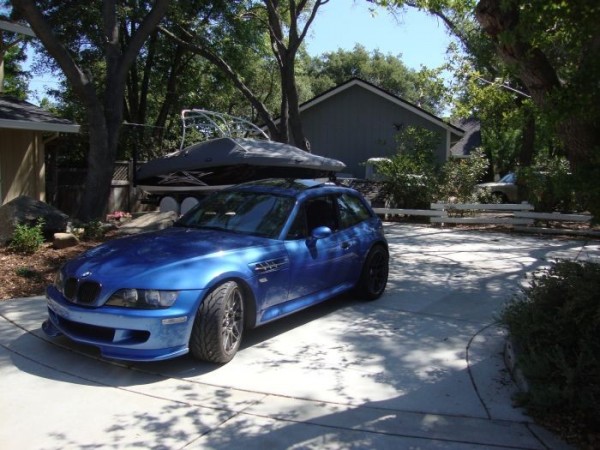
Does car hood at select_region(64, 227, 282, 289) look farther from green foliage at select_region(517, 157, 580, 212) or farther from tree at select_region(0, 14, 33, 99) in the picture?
tree at select_region(0, 14, 33, 99)

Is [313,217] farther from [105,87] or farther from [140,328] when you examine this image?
[105,87]

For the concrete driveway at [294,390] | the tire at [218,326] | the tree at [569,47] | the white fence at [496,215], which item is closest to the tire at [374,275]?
the concrete driveway at [294,390]

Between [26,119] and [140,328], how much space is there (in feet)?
33.0

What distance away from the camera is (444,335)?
612 cm

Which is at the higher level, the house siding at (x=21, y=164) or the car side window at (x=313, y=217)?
the house siding at (x=21, y=164)

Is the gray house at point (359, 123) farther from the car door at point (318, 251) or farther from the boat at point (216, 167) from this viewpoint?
the car door at point (318, 251)

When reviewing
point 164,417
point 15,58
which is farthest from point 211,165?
point 15,58

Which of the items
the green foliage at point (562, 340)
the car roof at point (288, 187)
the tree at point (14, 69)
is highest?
the tree at point (14, 69)

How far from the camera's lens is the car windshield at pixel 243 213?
239 inches

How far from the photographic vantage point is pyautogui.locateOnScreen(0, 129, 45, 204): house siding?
520 inches

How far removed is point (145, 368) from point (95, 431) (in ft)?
3.64

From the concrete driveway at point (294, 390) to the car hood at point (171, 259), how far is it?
79cm

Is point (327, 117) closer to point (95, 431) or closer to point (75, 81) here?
point (75, 81)

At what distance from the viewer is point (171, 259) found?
496cm
